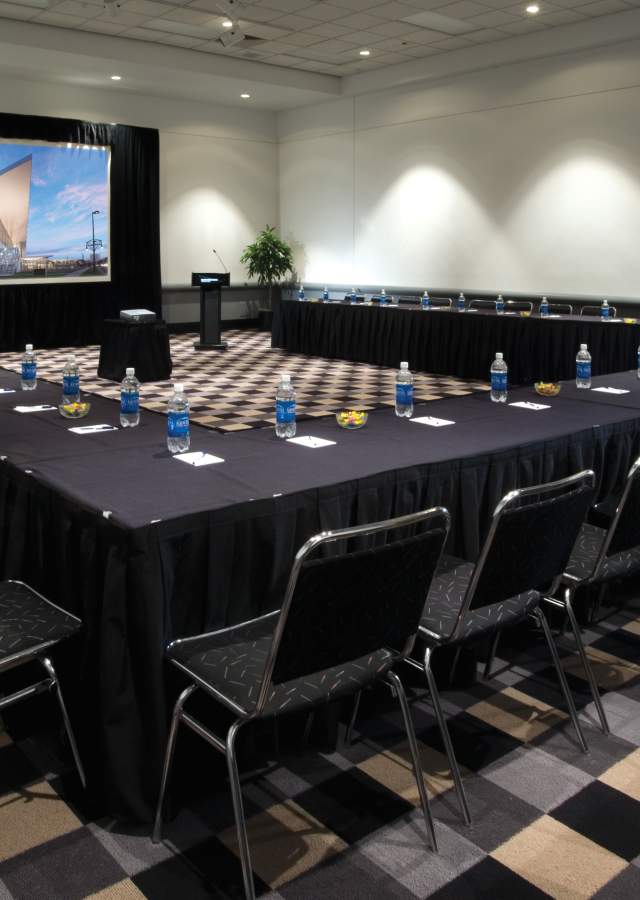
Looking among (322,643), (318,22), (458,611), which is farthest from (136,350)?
(322,643)

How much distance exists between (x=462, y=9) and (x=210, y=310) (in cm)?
477

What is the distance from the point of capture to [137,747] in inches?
76.4

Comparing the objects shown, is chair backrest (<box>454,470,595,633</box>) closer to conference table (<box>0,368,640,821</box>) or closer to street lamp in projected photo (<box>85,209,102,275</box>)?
conference table (<box>0,368,640,821</box>)

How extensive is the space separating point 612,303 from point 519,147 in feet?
7.62

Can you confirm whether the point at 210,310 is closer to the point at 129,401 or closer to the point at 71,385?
the point at 71,385

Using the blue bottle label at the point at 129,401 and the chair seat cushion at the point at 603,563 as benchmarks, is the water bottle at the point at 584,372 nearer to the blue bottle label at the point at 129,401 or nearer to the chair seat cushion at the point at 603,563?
the chair seat cushion at the point at 603,563

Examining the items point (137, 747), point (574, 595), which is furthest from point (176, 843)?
point (574, 595)

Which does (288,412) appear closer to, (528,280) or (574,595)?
(574,595)

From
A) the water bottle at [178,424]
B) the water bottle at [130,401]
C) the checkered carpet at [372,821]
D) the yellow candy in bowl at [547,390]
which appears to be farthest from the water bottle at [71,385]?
the yellow candy in bowl at [547,390]

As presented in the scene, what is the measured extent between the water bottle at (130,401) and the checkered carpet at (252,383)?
7.41ft

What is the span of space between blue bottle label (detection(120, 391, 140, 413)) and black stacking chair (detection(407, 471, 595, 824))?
4.33 feet

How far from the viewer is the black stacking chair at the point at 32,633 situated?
191 centimetres

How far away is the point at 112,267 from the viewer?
1212cm

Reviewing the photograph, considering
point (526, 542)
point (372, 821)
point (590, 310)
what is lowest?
point (372, 821)
